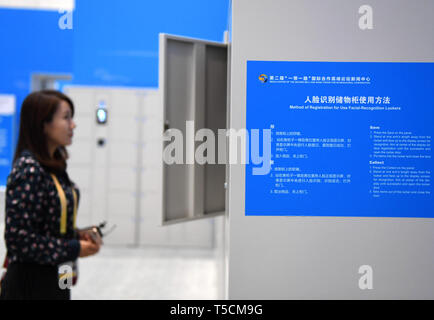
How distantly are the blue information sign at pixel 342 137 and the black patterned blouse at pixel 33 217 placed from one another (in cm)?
88

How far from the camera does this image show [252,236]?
1.67 m

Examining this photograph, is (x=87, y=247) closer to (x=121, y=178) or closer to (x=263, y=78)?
(x=263, y=78)

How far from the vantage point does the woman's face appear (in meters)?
1.63

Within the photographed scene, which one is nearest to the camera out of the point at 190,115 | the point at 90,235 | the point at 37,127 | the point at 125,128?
the point at 37,127

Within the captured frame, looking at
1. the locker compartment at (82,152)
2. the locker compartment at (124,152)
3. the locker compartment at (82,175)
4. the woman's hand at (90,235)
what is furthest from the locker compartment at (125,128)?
the woman's hand at (90,235)

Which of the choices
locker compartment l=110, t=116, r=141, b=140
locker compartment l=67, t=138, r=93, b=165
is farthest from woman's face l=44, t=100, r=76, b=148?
locker compartment l=67, t=138, r=93, b=165

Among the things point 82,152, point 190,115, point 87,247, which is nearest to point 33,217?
point 87,247

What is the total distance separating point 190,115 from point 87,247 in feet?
2.90

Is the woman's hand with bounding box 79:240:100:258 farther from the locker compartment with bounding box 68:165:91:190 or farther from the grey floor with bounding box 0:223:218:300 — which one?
the locker compartment with bounding box 68:165:91:190

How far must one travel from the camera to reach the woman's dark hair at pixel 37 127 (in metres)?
1.56

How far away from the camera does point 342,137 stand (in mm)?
1640

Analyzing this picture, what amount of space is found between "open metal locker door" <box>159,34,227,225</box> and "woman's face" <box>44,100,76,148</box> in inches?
18.9

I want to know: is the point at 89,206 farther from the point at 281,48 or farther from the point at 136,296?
the point at 281,48

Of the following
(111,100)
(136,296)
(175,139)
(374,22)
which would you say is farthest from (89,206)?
(374,22)
